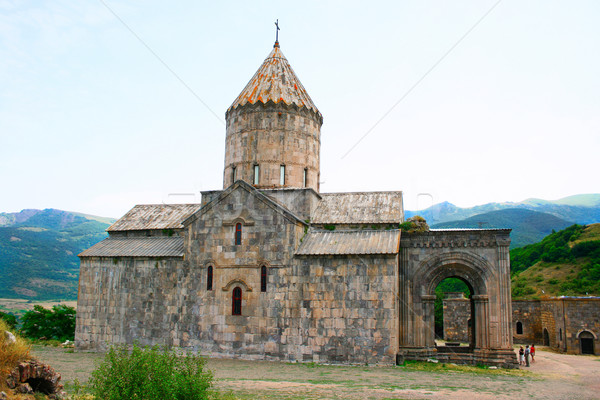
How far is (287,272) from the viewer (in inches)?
707

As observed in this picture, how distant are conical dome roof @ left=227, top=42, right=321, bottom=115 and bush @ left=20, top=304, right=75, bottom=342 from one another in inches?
538

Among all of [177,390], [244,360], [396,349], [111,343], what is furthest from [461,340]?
[177,390]

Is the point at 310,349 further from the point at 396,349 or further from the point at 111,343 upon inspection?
the point at 111,343

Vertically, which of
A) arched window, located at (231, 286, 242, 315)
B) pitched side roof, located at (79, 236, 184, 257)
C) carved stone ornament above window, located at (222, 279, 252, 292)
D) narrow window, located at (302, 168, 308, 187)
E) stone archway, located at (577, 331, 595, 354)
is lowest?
stone archway, located at (577, 331, 595, 354)

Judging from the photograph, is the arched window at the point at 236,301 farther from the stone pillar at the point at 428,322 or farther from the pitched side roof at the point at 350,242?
the stone pillar at the point at 428,322

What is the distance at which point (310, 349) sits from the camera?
17.2m

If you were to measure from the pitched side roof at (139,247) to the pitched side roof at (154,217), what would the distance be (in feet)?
2.02

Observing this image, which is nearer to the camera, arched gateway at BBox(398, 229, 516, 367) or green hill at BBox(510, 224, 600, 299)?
arched gateway at BBox(398, 229, 516, 367)

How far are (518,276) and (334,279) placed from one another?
32.2 m

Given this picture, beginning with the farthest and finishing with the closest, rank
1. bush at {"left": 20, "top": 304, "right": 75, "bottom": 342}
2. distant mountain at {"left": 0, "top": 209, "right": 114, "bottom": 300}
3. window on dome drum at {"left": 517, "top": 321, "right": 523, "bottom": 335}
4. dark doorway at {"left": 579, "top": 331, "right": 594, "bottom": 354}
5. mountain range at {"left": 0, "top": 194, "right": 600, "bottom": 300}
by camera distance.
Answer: mountain range at {"left": 0, "top": 194, "right": 600, "bottom": 300} → distant mountain at {"left": 0, "top": 209, "right": 114, "bottom": 300} → window on dome drum at {"left": 517, "top": 321, "right": 523, "bottom": 335} → dark doorway at {"left": 579, "top": 331, "right": 594, "bottom": 354} → bush at {"left": 20, "top": 304, "right": 75, "bottom": 342}

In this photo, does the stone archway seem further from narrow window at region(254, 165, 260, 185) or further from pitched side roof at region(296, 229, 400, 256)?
narrow window at region(254, 165, 260, 185)

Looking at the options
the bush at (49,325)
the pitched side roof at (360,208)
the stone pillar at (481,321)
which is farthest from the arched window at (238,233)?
the bush at (49,325)

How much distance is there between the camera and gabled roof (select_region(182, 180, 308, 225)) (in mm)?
18344

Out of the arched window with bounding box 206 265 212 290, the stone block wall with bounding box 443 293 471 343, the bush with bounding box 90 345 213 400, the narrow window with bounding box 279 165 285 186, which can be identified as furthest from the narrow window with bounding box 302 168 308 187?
the stone block wall with bounding box 443 293 471 343
